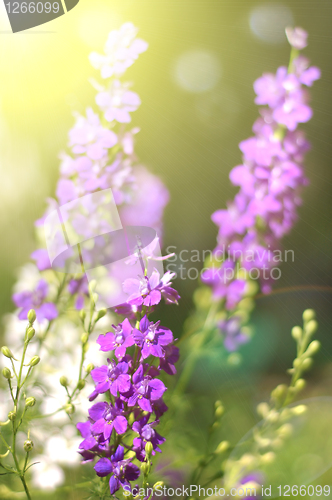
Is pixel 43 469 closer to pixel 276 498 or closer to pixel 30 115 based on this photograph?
pixel 276 498

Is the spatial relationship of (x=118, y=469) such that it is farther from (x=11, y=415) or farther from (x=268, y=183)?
(x=268, y=183)

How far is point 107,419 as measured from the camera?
246mm

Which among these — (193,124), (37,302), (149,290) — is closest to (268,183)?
(149,290)

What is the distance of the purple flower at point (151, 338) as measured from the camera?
0.23 m

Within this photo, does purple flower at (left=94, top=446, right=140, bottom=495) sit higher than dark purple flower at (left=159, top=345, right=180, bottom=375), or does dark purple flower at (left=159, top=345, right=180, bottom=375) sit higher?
dark purple flower at (left=159, top=345, right=180, bottom=375)

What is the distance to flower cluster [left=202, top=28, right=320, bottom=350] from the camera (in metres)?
0.30

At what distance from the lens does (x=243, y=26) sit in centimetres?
59

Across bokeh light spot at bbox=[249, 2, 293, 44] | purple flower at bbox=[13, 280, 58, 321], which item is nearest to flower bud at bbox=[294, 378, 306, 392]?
purple flower at bbox=[13, 280, 58, 321]

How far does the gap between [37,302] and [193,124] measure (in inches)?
17.1

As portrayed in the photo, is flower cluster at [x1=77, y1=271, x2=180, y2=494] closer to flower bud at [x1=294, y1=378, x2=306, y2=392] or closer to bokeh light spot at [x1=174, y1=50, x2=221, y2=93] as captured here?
flower bud at [x1=294, y1=378, x2=306, y2=392]

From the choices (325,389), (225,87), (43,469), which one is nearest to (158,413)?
(43,469)

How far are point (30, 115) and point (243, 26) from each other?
1.31 feet

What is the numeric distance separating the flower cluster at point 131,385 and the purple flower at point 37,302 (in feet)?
0.30

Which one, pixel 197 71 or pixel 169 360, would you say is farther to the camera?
pixel 197 71
